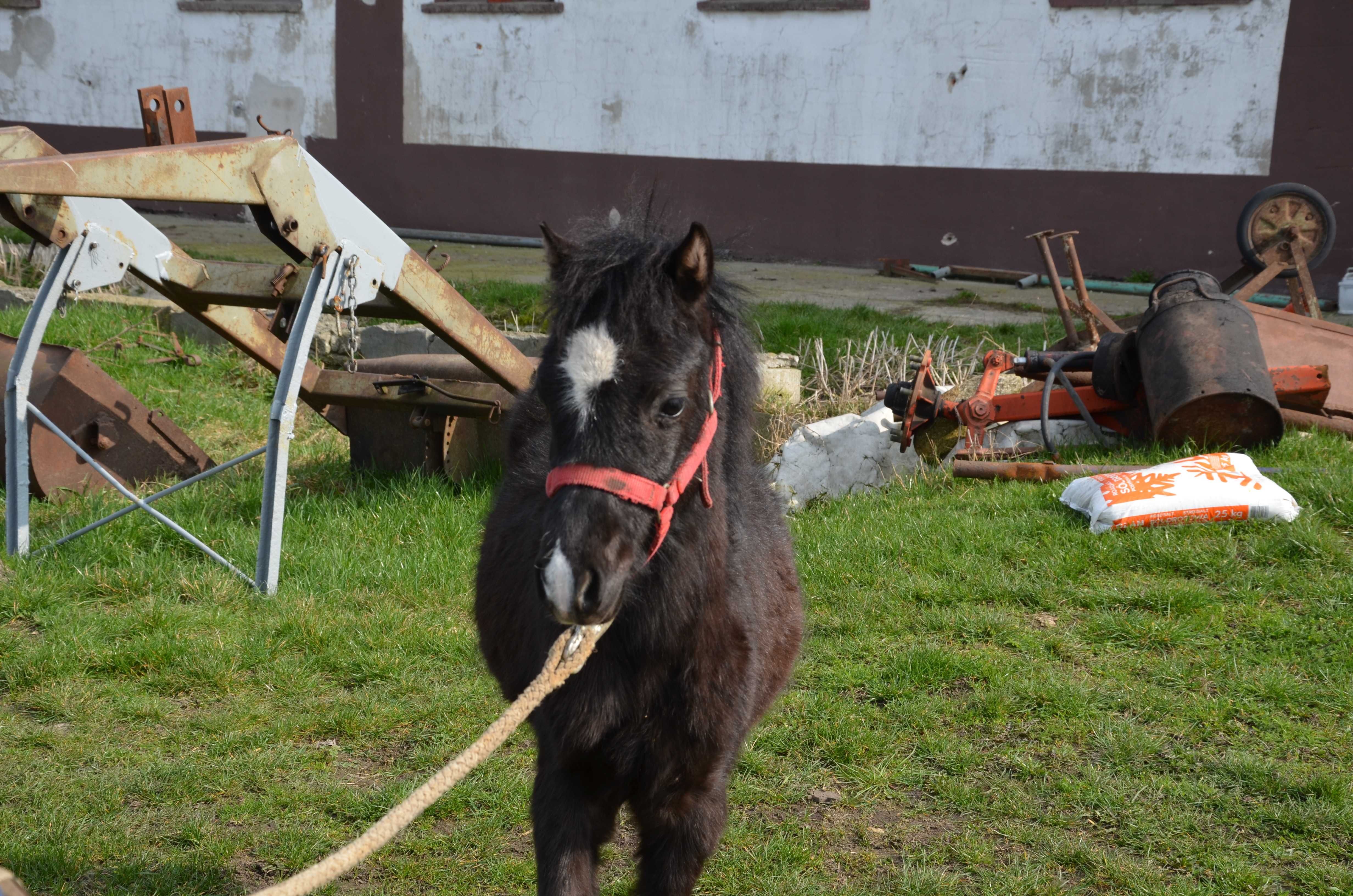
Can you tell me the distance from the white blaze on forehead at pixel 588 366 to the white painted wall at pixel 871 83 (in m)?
10.3

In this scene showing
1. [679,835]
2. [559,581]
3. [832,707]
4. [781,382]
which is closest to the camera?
[559,581]

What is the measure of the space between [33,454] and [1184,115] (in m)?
10.3

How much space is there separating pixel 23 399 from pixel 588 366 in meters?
3.83

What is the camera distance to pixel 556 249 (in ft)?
7.61

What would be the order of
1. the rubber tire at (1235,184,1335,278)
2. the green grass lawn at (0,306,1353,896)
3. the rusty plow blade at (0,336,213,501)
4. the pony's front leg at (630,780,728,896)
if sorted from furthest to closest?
the rubber tire at (1235,184,1335,278), the rusty plow blade at (0,336,213,501), the green grass lawn at (0,306,1353,896), the pony's front leg at (630,780,728,896)

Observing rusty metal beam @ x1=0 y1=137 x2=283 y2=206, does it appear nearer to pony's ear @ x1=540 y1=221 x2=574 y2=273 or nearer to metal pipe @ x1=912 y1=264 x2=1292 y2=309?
pony's ear @ x1=540 y1=221 x2=574 y2=273

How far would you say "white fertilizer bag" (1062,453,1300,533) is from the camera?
4.71m

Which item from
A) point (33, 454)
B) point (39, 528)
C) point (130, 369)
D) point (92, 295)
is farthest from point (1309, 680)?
point (92, 295)

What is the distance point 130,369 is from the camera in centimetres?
793

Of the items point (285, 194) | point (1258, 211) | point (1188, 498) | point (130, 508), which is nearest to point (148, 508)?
point (130, 508)

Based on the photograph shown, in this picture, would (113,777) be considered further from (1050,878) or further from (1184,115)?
(1184,115)

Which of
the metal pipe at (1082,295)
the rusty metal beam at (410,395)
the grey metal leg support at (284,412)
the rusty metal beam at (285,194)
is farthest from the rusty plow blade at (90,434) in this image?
the metal pipe at (1082,295)

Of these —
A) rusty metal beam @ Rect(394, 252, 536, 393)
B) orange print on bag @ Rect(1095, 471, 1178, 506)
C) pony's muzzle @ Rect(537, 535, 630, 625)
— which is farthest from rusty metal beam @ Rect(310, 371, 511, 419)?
pony's muzzle @ Rect(537, 535, 630, 625)

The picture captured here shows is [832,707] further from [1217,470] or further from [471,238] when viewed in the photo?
[471,238]
